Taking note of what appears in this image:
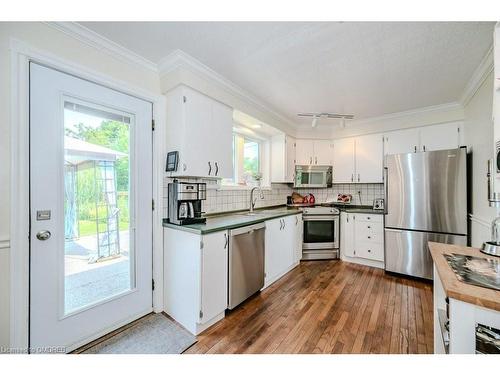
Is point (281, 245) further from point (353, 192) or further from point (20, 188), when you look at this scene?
point (20, 188)

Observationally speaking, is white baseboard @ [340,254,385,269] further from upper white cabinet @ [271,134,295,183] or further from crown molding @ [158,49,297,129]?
crown molding @ [158,49,297,129]

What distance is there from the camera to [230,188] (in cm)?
289

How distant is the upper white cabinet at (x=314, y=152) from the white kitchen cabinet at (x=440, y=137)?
4.46 ft

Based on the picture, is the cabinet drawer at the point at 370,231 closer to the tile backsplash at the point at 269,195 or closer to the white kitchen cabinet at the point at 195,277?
the tile backsplash at the point at 269,195

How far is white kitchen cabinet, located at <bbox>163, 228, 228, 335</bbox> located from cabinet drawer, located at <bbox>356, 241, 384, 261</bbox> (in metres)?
2.46

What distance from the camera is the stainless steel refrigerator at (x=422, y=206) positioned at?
259 cm

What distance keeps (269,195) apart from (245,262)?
1.71 m

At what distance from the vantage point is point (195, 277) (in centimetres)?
177

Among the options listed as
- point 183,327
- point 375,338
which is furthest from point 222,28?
point 375,338

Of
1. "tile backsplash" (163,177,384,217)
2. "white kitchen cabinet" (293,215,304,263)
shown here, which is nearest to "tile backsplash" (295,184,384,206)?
"tile backsplash" (163,177,384,217)

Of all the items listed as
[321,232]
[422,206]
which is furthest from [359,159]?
[321,232]

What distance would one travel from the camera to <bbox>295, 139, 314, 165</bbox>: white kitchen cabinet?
397 centimetres

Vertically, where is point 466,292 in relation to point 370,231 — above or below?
above

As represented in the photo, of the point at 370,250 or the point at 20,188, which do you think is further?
the point at 370,250
